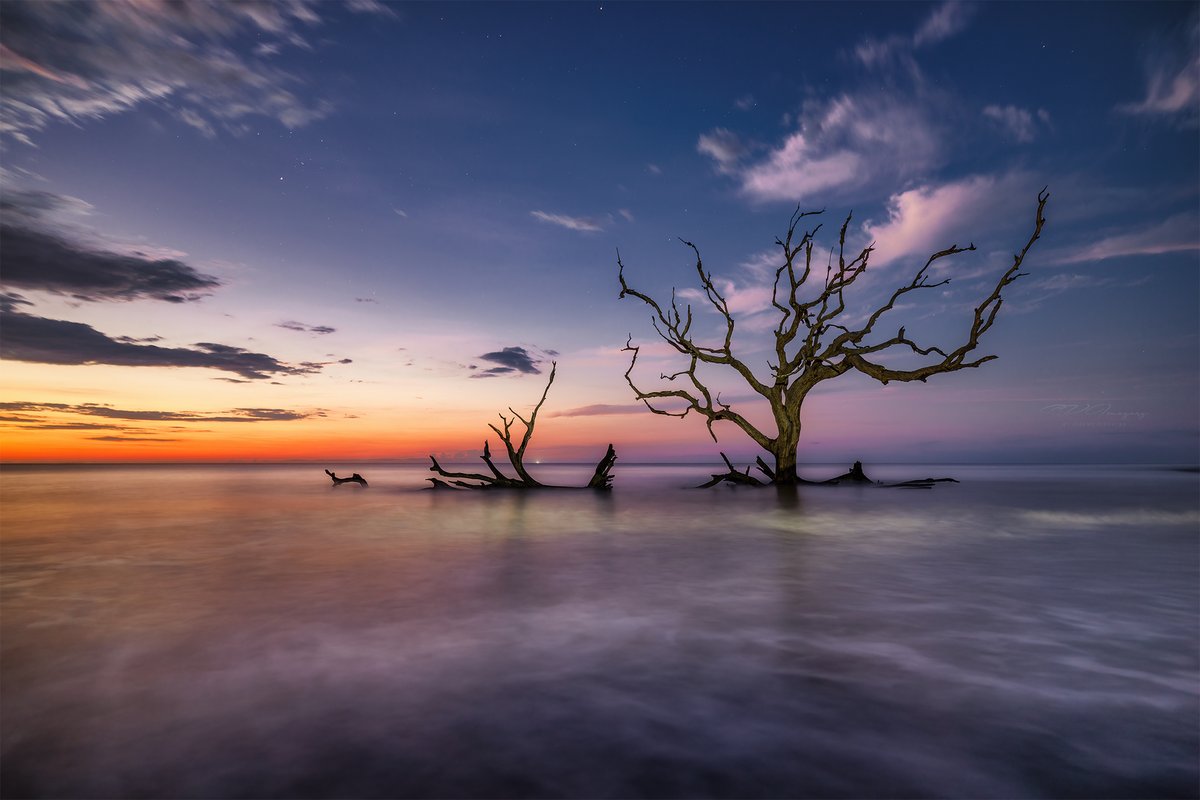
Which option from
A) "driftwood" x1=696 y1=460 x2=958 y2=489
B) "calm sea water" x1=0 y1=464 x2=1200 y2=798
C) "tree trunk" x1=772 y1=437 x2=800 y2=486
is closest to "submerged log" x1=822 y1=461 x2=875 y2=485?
"driftwood" x1=696 y1=460 x2=958 y2=489

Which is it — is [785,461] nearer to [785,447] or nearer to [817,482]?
[785,447]

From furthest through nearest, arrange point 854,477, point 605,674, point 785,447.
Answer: point 854,477, point 785,447, point 605,674

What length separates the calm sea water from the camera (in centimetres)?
246

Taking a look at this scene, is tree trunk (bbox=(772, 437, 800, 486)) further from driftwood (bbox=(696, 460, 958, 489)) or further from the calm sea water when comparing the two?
the calm sea water

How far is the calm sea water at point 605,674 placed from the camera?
2.46m

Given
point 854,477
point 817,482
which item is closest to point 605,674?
point 817,482

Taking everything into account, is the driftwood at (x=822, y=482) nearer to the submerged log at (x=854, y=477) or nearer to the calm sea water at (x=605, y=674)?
the submerged log at (x=854, y=477)

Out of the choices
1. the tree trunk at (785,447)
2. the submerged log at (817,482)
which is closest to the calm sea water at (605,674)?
the tree trunk at (785,447)

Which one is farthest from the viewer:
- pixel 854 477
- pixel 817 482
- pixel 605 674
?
pixel 854 477

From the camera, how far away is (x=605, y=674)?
365 centimetres

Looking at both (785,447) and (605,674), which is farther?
(785,447)

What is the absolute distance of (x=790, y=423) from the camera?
23.5 m

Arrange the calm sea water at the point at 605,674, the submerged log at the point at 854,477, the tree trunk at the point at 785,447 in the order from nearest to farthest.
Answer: the calm sea water at the point at 605,674 < the tree trunk at the point at 785,447 < the submerged log at the point at 854,477

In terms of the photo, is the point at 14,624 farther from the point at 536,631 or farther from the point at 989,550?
the point at 989,550
